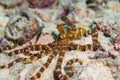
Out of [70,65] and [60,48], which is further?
[60,48]

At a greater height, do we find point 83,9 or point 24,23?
point 24,23

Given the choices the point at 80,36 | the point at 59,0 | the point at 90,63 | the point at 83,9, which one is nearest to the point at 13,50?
the point at 80,36

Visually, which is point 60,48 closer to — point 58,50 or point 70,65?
point 58,50

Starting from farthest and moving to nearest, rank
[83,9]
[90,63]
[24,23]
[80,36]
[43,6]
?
[43,6]
[83,9]
[24,23]
[80,36]
[90,63]

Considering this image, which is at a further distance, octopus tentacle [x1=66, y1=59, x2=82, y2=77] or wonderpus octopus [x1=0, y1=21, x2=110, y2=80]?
wonderpus octopus [x1=0, y1=21, x2=110, y2=80]

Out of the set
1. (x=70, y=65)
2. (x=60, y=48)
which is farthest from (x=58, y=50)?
(x=70, y=65)

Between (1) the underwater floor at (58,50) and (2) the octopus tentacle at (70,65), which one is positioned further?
(1) the underwater floor at (58,50)

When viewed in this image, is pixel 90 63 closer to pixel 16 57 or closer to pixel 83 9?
pixel 16 57

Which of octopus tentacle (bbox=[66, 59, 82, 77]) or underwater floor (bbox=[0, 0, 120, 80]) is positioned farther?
underwater floor (bbox=[0, 0, 120, 80])
